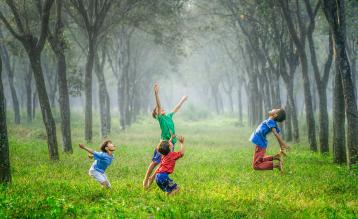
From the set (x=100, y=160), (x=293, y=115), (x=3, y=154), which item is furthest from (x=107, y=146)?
(x=293, y=115)

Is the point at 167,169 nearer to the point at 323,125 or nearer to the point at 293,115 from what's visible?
the point at 323,125

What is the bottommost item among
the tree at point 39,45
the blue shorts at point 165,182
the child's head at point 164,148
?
the blue shorts at point 165,182

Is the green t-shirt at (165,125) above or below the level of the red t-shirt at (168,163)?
above

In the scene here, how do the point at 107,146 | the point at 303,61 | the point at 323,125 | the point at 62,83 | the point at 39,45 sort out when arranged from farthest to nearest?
the point at 62,83, the point at 303,61, the point at 323,125, the point at 39,45, the point at 107,146

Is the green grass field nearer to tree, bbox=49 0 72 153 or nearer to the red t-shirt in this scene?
the red t-shirt

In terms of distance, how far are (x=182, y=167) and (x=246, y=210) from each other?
21.6ft

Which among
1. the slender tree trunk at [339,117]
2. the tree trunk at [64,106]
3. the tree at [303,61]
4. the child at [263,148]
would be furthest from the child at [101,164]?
the tree at [303,61]

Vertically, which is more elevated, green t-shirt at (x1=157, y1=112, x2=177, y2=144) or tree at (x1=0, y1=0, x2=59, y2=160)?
tree at (x1=0, y1=0, x2=59, y2=160)

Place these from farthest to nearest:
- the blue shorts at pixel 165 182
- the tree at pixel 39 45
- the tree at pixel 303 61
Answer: the tree at pixel 303 61
the tree at pixel 39 45
the blue shorts at pixel 165 182

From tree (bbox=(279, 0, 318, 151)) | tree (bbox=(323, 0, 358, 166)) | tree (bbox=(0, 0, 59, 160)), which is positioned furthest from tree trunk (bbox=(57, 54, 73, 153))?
tree (bbox=(323, 0, 358, 166))

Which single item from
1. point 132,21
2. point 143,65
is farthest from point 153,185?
point 143,65

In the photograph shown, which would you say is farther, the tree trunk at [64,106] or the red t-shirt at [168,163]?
the tree trunk at [64,106]

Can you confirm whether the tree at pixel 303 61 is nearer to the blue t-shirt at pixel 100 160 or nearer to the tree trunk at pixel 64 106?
the tree trunk at pixel 64 106

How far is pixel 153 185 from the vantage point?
11.0 metres
